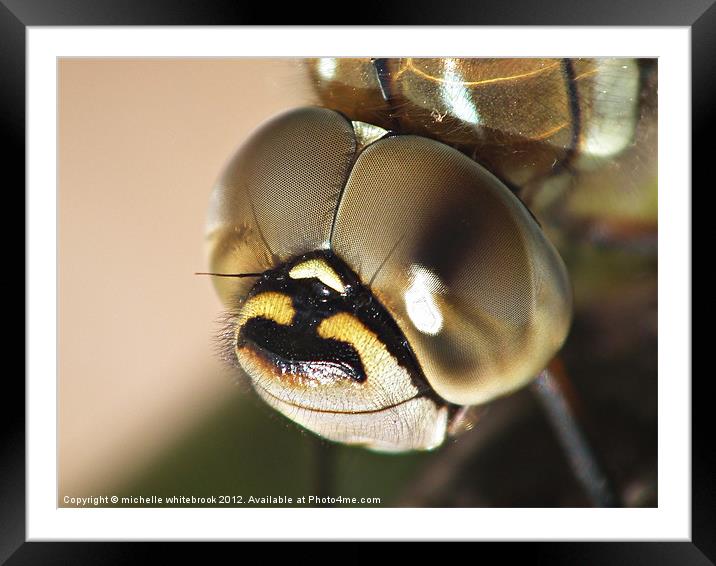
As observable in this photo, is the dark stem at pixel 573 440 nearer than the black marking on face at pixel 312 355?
No

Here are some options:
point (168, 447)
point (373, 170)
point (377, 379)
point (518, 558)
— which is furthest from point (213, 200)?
point (168, 447)

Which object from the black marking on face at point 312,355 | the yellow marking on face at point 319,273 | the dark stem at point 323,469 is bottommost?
the dark stem at point 323,469

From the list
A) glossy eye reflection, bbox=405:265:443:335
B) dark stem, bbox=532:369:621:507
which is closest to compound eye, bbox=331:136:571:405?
glossy eye reflection, bbox=405:265:443:335

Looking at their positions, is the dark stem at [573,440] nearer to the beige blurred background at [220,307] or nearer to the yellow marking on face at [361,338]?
the beige blurred background at [220,307]

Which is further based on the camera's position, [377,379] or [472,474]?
[472,474]
